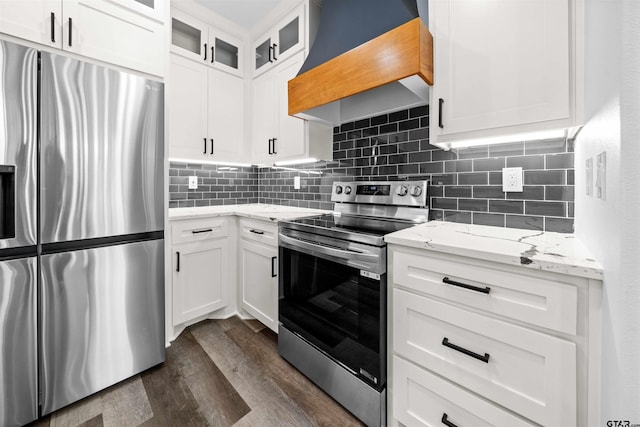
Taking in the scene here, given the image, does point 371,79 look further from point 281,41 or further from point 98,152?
point 98,152

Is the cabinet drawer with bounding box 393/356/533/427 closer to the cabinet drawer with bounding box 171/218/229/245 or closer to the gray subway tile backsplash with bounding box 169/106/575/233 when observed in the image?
the gray subway tile backsplash with bounding box 169/106/575/233

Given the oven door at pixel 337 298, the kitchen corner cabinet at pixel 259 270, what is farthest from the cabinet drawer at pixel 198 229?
the oven door at pixel 337 298

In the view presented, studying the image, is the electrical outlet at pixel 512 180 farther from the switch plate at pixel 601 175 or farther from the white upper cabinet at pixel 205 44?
the white upper cabinet at pixel 205 44

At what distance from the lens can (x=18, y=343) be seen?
122 centimetres

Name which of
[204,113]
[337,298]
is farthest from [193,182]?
[337,298]

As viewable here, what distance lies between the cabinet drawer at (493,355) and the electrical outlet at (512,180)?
0.76m

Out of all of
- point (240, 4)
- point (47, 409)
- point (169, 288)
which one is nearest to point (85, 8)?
point (240, 4)

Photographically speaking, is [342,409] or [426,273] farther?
[342,409]

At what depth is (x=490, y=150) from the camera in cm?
145

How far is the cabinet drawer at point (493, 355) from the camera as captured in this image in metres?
0.83

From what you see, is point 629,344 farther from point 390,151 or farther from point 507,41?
point 390,151

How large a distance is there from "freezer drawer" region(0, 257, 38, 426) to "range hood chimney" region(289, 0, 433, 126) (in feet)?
5.52

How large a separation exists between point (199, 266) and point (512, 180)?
2.15 metres

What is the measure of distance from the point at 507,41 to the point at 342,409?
1.90 m
